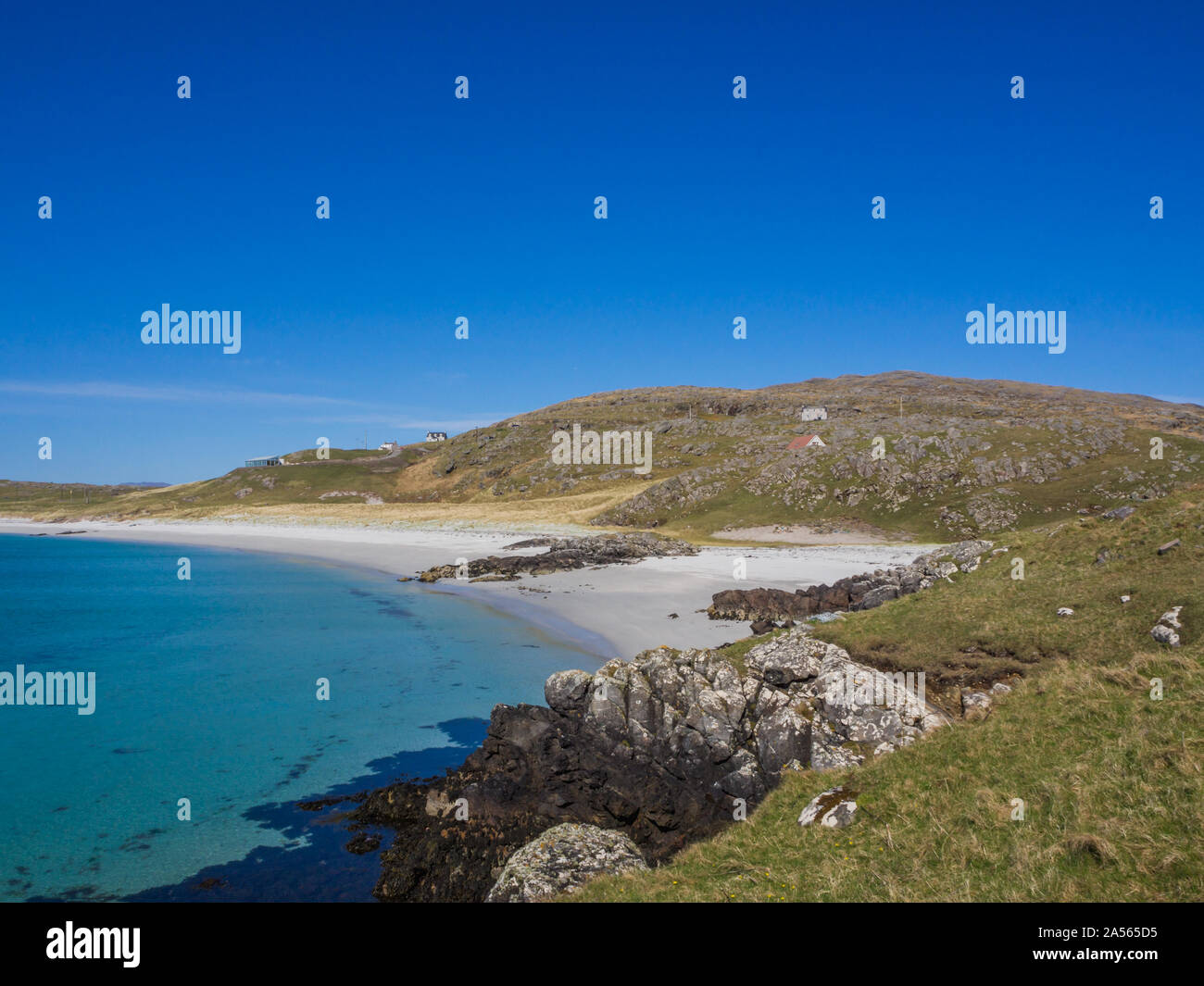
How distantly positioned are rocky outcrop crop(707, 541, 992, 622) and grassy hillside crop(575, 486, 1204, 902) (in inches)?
486

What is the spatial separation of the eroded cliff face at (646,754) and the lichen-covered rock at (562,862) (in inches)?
49.9

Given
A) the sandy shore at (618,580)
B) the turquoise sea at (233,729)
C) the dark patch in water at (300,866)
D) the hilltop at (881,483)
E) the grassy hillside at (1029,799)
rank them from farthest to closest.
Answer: the hilltop at (881,483), the sandy shore at (618,580), the turquoise sea at (233,729), the dark patch in water at (300,866), the grassy hillside at (1029,799)

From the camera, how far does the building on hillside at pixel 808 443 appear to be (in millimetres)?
105812

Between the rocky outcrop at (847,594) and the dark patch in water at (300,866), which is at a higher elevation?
the rocky outcrop at (847,594)

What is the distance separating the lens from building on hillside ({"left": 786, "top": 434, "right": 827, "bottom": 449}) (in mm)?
105812

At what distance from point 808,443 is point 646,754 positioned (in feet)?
327

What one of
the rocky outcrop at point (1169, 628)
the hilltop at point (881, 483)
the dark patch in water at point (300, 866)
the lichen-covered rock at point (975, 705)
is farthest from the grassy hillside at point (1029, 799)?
the hilltop at point (881, 483)

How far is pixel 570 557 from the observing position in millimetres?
66688

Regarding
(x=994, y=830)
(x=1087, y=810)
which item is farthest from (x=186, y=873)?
(x=1087, y=810)

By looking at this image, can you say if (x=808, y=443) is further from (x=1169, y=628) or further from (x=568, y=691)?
(x=568, y=691)

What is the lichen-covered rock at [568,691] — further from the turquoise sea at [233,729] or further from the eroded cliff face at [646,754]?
the turquoise sea at [233,729]
